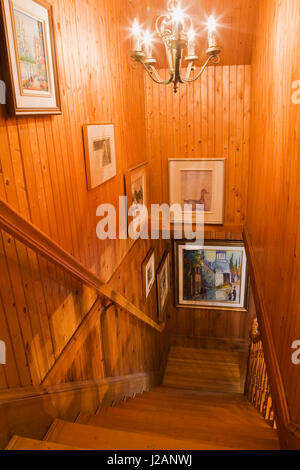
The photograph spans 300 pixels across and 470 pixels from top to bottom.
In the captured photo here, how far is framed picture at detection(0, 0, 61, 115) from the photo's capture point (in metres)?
1.40

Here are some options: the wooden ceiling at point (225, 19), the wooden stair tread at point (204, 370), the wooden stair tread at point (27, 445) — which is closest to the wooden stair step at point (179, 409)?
the wooden stair tread at point (27, 445)

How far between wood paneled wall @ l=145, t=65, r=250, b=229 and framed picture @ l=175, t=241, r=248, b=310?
2.91ft

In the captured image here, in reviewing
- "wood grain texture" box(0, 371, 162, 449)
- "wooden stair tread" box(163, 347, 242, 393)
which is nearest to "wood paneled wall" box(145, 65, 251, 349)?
"wooden stair tread" box(163, 347, 242, 393)

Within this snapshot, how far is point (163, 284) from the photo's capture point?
15.8 ft

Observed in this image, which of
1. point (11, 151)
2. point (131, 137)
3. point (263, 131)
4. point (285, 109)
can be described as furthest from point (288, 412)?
point (131, 137)

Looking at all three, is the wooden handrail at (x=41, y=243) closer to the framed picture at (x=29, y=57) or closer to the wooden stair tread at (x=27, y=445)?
the framed picture at (x=29, y=57)

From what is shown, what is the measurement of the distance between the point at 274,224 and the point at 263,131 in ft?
3.34

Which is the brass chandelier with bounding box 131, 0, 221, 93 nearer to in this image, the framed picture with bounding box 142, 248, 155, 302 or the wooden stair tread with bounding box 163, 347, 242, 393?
the framed picture with bounding box 142, 248, 155, 302

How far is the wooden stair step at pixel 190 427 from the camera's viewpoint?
198 cm

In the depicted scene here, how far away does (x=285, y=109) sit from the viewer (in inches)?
76.3

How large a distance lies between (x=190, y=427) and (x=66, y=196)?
5.50 feet

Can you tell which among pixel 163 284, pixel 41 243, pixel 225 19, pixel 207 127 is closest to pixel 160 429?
pixel 41 243

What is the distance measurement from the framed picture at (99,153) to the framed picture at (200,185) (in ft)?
4.90
